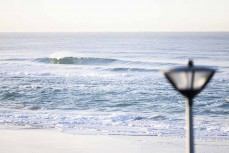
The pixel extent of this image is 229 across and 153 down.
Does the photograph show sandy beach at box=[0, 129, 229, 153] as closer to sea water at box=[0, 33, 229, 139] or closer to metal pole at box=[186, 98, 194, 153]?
sea water at box=[0, 33, 229, 139]

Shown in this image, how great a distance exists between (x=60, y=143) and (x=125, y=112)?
7.45 metres

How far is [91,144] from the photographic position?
496 inches

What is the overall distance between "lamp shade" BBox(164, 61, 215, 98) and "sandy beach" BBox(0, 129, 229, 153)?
8.21m

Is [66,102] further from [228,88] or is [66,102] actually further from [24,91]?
[228,88]

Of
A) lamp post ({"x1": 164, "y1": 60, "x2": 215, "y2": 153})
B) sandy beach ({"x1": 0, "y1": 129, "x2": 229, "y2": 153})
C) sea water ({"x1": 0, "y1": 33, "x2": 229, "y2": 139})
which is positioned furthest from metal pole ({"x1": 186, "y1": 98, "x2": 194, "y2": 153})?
sandy beach ({"x1": 0, "y1": 129, "x2": 229, "y2": 153})

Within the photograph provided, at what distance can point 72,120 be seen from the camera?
1705 centimetres

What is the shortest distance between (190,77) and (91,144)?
9.19 meters

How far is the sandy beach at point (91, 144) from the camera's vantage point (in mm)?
11930

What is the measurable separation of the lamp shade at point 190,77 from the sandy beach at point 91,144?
26.9 ft

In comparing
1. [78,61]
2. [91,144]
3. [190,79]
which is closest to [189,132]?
[190,79]

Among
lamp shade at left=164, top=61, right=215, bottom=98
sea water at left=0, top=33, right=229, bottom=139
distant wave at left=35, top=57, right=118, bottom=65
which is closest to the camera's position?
lamp shade at left=164, top=61, right=215, bottom=98

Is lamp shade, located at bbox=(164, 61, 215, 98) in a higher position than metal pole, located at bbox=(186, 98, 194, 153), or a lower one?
higher

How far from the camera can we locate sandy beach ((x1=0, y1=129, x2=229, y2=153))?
11930 mm

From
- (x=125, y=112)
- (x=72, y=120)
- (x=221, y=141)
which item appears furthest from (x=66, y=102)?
(x=221, y=141)
